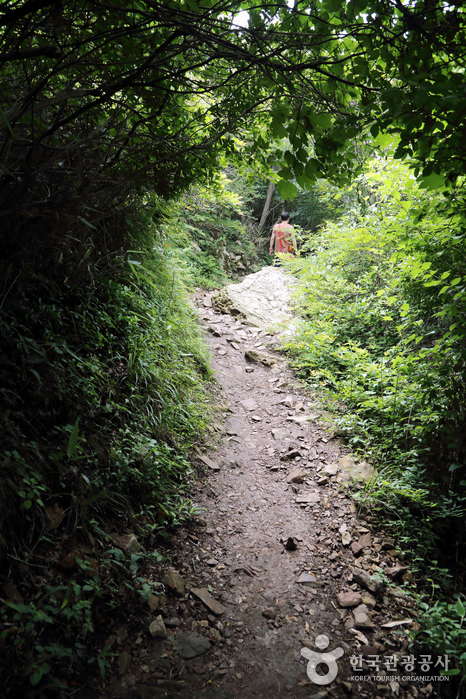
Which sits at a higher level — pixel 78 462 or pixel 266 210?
pixel 266 210

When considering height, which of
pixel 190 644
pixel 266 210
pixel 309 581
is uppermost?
pixel 266 210

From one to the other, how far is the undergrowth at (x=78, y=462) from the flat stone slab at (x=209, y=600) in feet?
1.16

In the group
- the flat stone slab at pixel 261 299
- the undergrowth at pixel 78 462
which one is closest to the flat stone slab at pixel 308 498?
the undergrowth at pixel 78 462

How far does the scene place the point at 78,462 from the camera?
8.38 feet

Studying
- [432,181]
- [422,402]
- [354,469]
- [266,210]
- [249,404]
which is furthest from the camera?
[266,210]

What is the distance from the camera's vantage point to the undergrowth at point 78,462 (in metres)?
1.79

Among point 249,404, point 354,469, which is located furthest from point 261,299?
point 354,469

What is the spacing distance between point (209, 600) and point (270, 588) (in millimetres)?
526

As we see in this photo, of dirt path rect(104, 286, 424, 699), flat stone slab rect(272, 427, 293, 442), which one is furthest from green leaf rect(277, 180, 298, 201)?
flat stone slab rect(272, 427, 293, 442)

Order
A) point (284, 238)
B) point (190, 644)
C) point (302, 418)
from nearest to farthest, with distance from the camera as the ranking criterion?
point (190, 644) < point (302, 418) < point (284, 238)

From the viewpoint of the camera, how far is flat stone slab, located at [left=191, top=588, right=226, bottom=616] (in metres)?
2.48

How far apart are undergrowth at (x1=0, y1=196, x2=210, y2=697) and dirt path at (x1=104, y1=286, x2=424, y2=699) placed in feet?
1.02

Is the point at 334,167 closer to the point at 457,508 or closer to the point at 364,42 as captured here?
the point at 364,42

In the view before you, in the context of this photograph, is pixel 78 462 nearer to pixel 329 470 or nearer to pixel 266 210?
pixel 329 470
